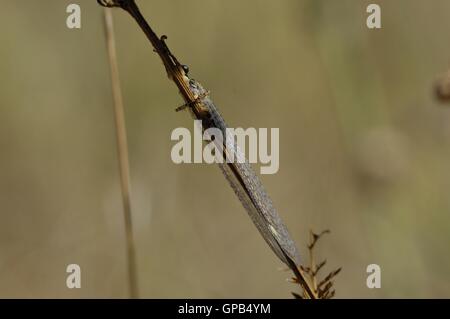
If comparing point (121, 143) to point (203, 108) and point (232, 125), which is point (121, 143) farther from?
point (232, 125)

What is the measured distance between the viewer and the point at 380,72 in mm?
4293

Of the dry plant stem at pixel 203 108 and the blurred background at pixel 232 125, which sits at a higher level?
the blurred background at pixel 232 125

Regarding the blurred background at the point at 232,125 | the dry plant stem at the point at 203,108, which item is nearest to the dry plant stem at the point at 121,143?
the dry plant stem at the point at 203,108

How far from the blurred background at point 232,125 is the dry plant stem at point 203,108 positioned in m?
1.44

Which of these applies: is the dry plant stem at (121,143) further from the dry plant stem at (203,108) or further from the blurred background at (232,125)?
the blurred background at (232,125)

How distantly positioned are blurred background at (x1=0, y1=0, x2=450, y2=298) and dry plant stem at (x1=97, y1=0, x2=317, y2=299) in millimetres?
1440

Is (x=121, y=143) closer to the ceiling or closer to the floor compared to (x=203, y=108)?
closer to the ceiling

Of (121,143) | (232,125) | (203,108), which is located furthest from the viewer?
(232,125)

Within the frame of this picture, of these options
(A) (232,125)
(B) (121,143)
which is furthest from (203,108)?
(A) (232,125)

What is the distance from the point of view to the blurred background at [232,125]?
314cm

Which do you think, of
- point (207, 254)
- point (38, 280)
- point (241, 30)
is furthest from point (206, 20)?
point (38, 280)

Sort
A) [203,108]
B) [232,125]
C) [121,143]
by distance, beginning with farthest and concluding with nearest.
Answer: [232,125], [121,143], [203,108]

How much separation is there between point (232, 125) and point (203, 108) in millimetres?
2989

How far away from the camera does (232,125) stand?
180 inches
